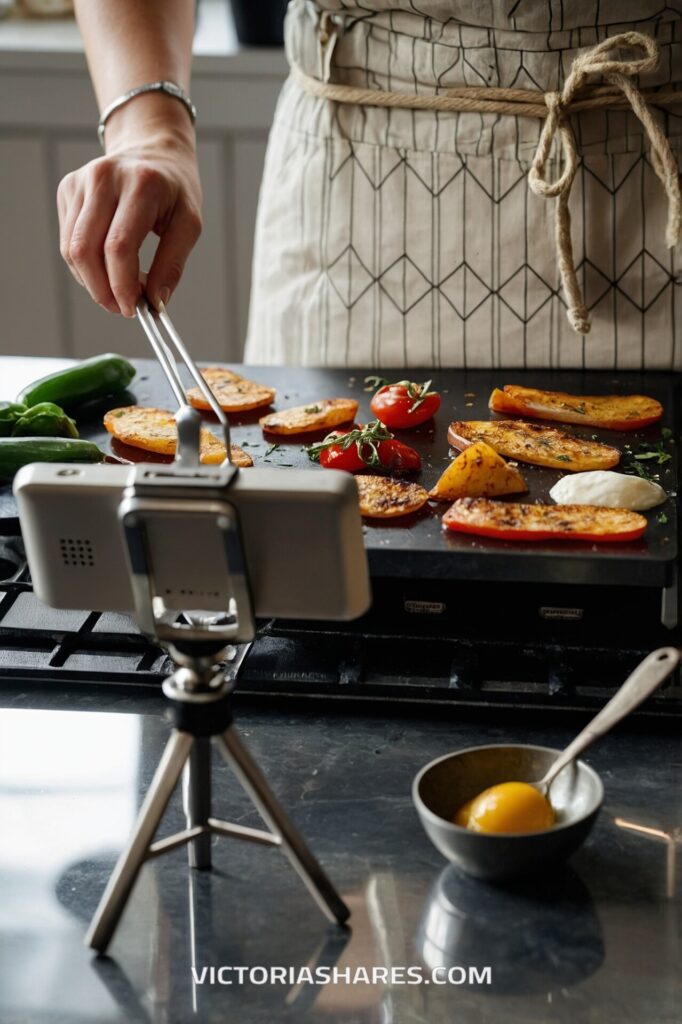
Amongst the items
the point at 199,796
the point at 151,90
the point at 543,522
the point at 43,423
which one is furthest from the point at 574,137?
the point at 199,796

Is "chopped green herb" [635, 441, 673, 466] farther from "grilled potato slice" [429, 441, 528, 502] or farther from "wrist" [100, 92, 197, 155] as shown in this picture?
"wrist" [100, 92, 197, 155]

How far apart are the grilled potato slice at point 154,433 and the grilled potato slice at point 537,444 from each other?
0.30m

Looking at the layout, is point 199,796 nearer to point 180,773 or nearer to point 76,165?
point 180,773

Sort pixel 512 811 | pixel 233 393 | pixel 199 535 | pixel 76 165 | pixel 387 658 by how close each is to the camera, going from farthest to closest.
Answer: pixel 76 165, pixel 233 393, pixel 387 658, pixel 512 811, pixel 199 535

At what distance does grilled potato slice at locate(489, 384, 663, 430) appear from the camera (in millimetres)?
1800

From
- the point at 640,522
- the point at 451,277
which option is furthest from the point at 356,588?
the point at 451,277

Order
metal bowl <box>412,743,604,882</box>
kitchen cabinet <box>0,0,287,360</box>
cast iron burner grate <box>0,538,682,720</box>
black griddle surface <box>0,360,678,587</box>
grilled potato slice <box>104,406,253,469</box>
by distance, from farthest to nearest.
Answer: kitchen cabinet <box>0,0,287,360</box>
grilled potato slice <box>104,406,253,469</box>
black griddle surface <box>0,360,678,587</box>
cast iron burner grate <box>0,538,682,720</box>
metal bowl <box>412,743,604,882</box>

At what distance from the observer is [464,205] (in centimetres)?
197

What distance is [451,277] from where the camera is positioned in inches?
79.0

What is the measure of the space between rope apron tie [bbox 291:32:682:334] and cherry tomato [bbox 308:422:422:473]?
16.0 inches

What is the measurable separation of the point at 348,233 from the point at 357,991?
1.36 metres

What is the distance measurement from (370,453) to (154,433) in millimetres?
321

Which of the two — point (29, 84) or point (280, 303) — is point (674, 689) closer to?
point (280, 303)

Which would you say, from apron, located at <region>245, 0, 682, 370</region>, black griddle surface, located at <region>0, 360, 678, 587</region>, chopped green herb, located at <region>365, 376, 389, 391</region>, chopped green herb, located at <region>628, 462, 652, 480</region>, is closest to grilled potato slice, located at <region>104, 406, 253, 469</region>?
black griddle surface, located at <region>0, 360, 678, 587</region>
